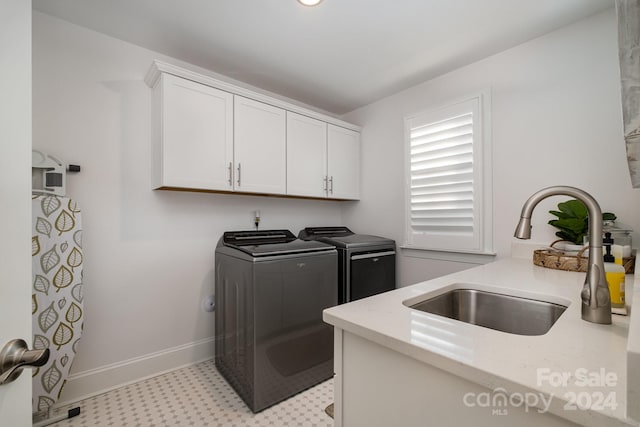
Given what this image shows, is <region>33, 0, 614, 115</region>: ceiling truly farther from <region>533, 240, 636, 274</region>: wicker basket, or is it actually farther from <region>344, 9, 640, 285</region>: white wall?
<region>533, 240, 636, 274</region>: wicker basket

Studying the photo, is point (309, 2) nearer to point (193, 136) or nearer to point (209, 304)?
point (193, 136)

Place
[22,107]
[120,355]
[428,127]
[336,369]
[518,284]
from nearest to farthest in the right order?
[22,107] → [336,369] → [518,284] → [120,355] → [428,127]

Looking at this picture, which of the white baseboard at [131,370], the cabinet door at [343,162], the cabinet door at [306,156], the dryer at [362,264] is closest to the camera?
the white baseboard at [131,370]

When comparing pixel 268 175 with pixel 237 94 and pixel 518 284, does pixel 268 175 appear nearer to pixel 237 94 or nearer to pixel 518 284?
pixel 237 94

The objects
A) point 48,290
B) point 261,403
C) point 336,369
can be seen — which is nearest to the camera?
point 336,369

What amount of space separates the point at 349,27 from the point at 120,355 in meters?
2.80

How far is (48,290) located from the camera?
159 centimetres

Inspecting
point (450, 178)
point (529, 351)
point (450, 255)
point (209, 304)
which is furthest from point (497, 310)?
point (209, 304)

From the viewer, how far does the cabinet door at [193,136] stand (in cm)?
190

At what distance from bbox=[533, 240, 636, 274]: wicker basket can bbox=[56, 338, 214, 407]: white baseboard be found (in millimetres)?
2528

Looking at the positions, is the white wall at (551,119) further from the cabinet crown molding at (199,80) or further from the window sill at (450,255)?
the cabinet crown molding at (199,80)

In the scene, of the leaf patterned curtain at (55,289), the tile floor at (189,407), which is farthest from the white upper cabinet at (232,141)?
the tile floor at (189,407)

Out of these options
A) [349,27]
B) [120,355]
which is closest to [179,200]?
[120,355]

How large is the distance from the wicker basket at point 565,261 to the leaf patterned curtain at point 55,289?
2.82 m
